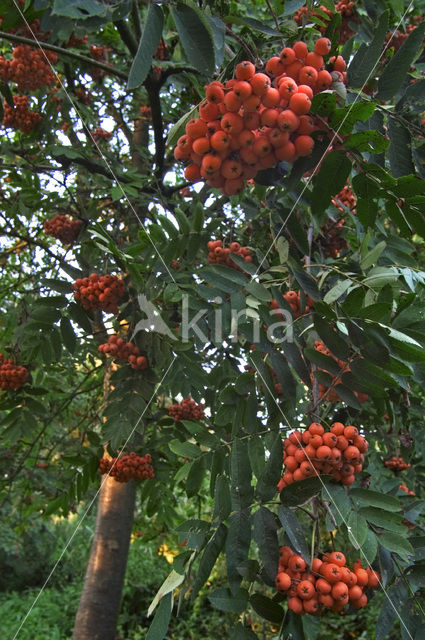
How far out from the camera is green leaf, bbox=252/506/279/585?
4.09ft

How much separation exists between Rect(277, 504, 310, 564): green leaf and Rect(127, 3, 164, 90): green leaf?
95 cm

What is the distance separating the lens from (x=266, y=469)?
1.32 m

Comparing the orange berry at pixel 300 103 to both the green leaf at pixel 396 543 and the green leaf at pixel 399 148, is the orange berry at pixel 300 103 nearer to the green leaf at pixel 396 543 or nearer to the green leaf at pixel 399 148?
the green leaf at pixel 399 148

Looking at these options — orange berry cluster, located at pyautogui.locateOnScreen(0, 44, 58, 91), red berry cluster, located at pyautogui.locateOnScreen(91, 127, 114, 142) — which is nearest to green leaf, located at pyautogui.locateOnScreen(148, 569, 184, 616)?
orange berry cluster, located at pyautogui.locateOnScreen(0, 44, 58, 91)

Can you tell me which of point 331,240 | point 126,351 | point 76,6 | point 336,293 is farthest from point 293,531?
point 331,240

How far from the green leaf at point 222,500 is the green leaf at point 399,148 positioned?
2.76 feet

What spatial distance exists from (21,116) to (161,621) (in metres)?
2.43

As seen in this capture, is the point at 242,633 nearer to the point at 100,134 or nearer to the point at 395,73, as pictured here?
the point at 395,73

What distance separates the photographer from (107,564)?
11.4 ft

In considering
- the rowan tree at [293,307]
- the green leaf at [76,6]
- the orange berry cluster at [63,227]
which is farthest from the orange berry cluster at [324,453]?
the orange berry cluster at [63,227]

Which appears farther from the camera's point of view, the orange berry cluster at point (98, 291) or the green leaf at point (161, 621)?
the orange berry cluster at point (98, 291)

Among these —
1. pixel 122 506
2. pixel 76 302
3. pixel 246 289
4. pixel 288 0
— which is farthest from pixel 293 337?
pixel 122 506

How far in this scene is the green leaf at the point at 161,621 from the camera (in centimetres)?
123

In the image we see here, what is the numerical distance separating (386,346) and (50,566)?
7.08m
